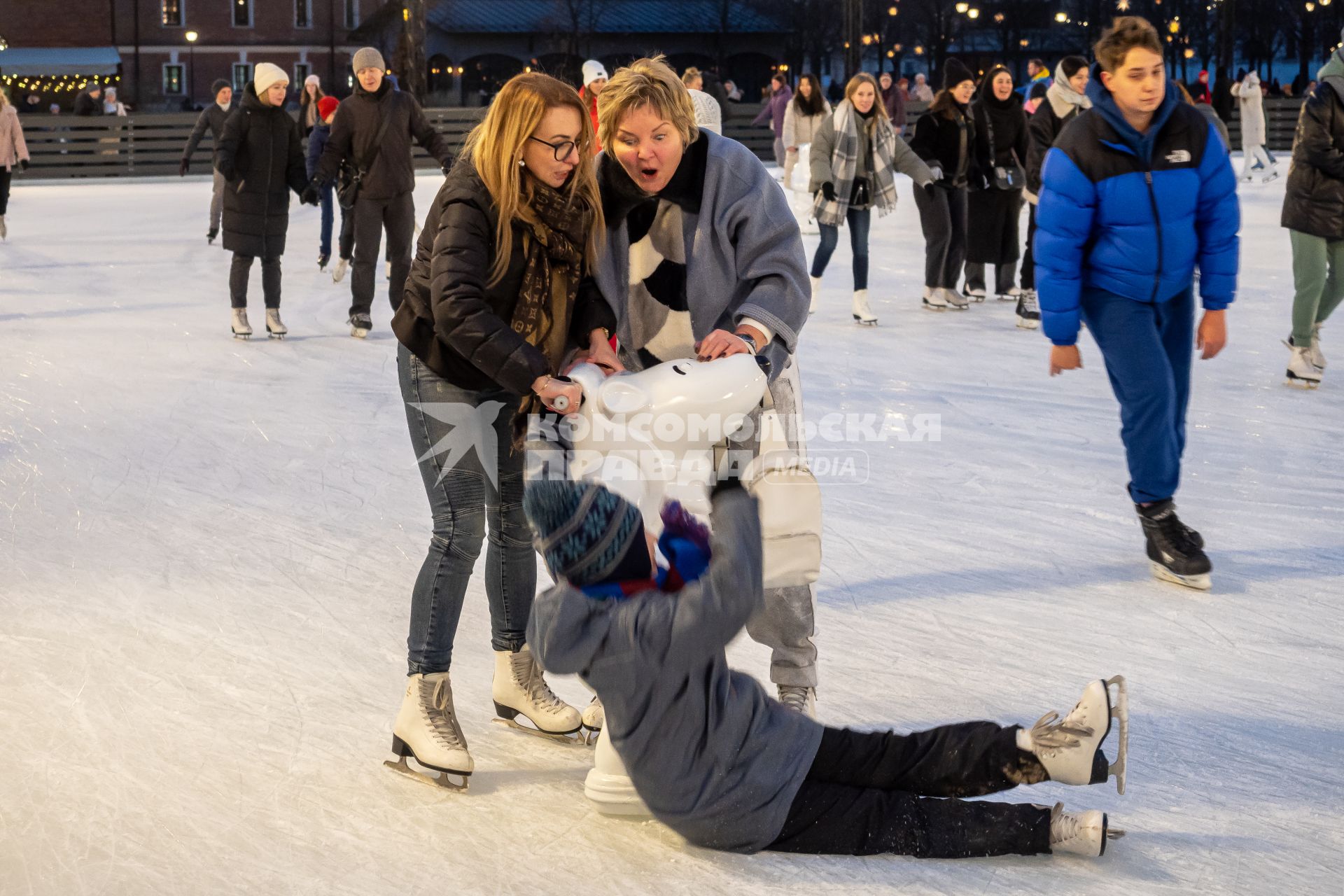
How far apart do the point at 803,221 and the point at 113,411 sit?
644 cm

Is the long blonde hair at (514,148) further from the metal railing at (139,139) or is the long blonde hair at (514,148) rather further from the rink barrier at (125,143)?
the metal railing at (139,139)

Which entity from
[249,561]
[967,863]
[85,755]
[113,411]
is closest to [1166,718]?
[967,863]

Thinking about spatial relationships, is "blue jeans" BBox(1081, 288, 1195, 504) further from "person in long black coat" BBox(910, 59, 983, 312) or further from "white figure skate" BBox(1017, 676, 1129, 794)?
"person in long black coat" BBox(910, 59, 983, 312)

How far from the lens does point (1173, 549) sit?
364cm

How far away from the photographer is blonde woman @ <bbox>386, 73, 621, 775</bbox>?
2.36 m

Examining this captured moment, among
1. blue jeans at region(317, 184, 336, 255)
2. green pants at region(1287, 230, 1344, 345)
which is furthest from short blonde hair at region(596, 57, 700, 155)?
blue jeans at region(317, 184, 336, 255)

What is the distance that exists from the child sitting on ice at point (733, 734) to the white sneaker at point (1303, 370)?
13.0 feet

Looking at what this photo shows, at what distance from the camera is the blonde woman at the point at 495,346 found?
2359 mm

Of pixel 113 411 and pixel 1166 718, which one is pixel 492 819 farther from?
pixel 113 411

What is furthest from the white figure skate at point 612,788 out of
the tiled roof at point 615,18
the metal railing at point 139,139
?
the tiled roof at point 615,18

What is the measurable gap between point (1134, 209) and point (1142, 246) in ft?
0.30

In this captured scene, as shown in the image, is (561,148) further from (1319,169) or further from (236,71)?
(236,71)

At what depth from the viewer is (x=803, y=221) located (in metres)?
11.0

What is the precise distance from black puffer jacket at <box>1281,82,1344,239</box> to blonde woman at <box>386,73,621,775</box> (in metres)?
3.69
